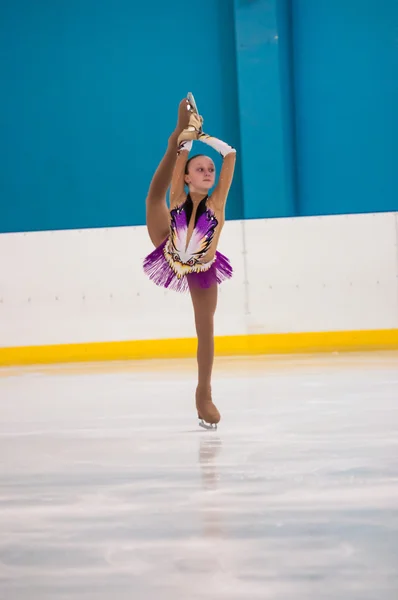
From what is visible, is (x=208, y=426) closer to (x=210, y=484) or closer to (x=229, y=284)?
(x=210, y=484)

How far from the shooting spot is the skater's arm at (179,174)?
10.7 ft

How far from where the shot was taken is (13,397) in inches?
179

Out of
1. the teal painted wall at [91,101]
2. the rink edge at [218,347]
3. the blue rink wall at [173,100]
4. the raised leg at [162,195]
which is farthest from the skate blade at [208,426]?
the teal painted wall at [91,101]

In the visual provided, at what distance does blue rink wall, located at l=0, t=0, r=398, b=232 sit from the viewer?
8.10 m

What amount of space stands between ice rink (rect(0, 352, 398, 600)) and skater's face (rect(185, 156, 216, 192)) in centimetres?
92

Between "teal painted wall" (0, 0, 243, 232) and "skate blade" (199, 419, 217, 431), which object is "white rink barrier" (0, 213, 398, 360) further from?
"skate blade" (199, 419, 217, 431)

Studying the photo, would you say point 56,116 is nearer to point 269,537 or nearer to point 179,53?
point 179,53

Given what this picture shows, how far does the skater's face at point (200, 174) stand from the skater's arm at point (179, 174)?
1.2 inches

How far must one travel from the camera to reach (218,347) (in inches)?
260

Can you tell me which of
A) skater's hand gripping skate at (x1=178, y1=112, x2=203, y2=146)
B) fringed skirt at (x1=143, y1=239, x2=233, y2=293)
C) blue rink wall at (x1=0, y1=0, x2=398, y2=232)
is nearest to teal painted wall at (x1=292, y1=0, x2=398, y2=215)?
blue rink wall at (x1=0, y1=0, x2=398, y2=232)

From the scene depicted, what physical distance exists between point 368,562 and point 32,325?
5.29 metres

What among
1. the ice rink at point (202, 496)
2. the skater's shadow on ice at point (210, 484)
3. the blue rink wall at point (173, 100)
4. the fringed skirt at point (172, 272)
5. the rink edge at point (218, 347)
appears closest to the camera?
the ice rink at point (202, 496)

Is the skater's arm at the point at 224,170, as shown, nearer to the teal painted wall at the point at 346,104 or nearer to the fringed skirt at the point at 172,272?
the fringed skirt at the point at 172,272

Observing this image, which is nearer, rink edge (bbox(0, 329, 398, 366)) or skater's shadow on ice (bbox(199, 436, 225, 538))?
skater's shadow on ice (bbox(199, 436, 225, 538))
